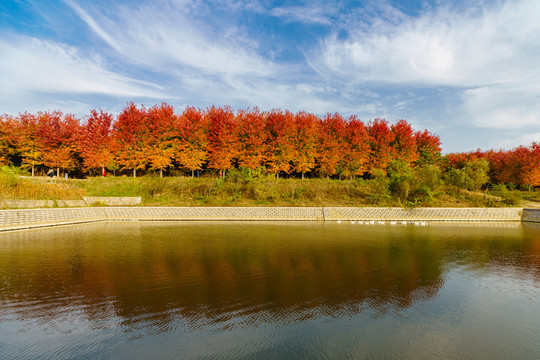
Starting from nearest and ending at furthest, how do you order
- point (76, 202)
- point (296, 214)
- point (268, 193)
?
point (76, 202) → point (296, 214) → point (268, 193)

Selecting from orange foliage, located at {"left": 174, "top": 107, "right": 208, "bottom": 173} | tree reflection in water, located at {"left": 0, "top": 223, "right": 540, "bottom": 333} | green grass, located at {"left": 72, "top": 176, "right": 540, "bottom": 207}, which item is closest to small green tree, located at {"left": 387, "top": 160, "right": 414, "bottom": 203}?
green grass, located at {"left": 72, "top": 176, "right": 540, "bottom": 207}

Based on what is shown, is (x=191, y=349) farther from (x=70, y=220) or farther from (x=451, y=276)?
(x=70, y=220)

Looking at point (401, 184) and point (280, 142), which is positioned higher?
point (280, 142)

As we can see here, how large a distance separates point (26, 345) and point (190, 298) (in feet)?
12.3

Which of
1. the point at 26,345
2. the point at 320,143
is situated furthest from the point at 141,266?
the point at 320,143

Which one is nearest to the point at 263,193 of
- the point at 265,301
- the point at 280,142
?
the point at 280,142

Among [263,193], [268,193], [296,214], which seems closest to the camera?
[296,214]

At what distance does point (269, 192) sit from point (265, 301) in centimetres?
2458

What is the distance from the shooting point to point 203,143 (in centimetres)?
3803

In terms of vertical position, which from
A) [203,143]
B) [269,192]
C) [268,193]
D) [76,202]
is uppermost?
[203,143]

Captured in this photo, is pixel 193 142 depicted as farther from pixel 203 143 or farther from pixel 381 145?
pixel 381 145

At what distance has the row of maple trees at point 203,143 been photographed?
122 ft

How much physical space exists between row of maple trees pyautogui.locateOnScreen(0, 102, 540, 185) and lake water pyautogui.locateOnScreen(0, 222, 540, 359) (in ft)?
74.4

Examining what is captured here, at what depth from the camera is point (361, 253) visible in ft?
47.2
